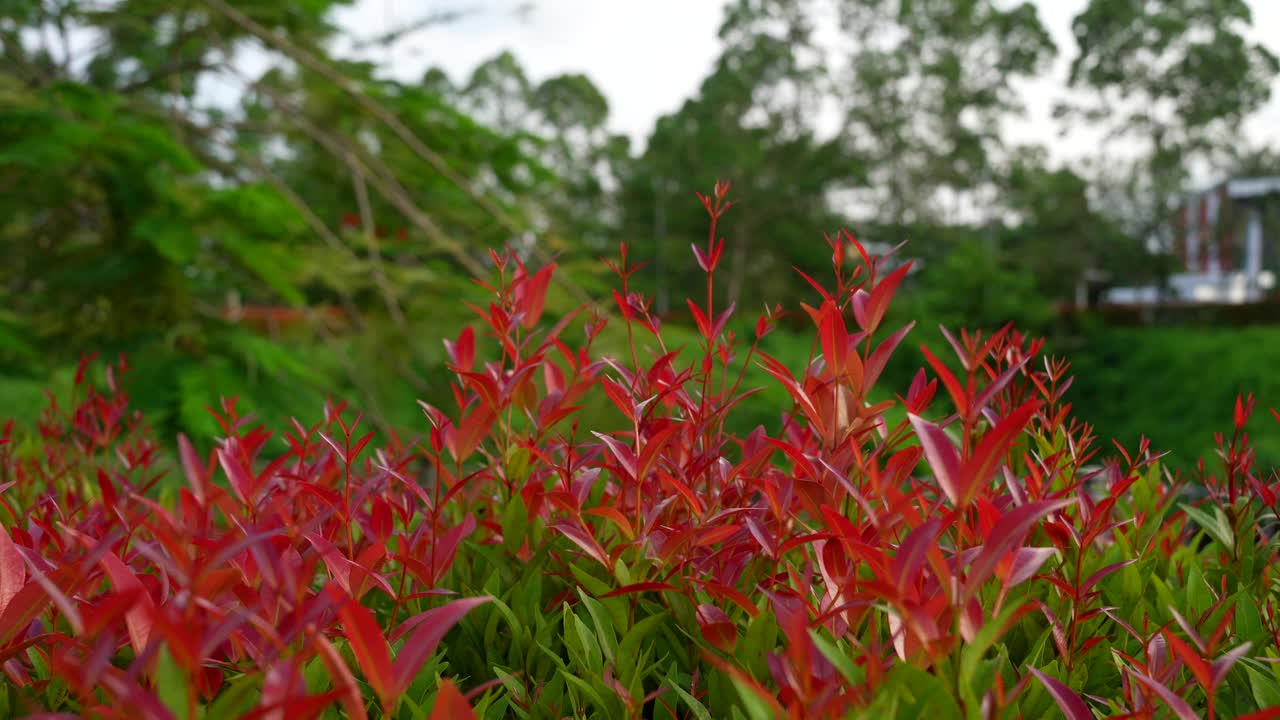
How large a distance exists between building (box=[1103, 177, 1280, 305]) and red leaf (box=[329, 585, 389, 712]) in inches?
1046

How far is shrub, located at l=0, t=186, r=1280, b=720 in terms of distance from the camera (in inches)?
27.1

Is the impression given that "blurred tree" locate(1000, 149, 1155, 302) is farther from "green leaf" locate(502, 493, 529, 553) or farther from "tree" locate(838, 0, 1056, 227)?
"green leaf" locate(502, 493, 529, 553)

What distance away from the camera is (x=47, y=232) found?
5258 mm

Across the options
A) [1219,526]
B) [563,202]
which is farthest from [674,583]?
[563,202]

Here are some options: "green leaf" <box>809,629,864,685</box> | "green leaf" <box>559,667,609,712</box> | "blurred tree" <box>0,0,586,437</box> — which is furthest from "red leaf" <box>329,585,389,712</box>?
"blurred tree" <box>0,0,586,437</box>

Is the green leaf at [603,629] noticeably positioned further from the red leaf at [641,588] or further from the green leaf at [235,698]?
the green leaf at [235,698]

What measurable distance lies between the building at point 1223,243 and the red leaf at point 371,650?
26573mm

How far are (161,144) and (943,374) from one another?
3897 mm

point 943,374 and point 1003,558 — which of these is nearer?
point 1003,558

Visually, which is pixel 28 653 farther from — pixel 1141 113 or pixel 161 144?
pixel 1141 113

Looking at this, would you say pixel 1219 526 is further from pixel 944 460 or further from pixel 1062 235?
pixel 1062 235

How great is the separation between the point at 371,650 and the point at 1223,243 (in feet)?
119

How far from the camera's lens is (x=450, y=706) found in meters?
0.63

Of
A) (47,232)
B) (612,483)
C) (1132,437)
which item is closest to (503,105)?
(1132,437)
